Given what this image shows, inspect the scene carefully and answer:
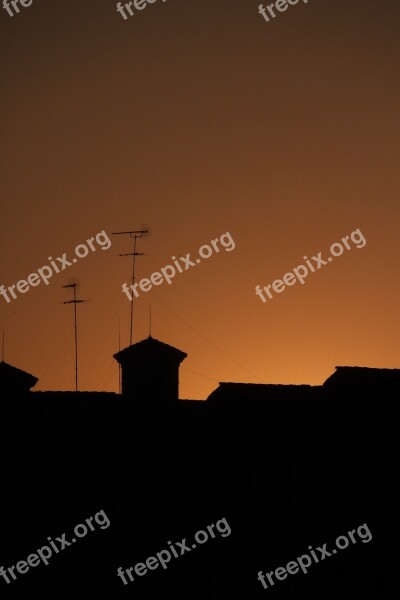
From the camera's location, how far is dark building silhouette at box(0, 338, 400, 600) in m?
38.9

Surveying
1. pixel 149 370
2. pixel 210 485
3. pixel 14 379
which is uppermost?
pixel 14 379

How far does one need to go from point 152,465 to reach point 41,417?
4.82 metres

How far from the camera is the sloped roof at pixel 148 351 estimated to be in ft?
157

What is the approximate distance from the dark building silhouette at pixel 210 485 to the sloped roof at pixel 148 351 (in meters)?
3.43

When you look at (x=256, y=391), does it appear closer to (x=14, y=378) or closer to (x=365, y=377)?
(x=365, y=377)

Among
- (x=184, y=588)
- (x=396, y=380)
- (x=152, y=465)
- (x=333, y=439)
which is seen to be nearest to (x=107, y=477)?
(x=152, y=465)

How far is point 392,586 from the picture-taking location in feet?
128

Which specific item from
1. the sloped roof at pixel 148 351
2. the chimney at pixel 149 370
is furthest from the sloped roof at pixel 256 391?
the sloped roof at pixel 148 351

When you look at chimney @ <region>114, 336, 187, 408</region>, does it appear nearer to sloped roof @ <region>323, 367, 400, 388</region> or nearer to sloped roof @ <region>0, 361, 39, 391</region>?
sloped roof @ <region>0, 361, 39, 391</region>

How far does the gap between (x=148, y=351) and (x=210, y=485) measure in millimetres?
8488

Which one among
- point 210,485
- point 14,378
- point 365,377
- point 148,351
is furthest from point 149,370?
point 365,377

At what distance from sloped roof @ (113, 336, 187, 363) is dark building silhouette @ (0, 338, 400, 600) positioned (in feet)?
11.2

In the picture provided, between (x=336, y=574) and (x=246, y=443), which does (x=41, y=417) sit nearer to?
(x=246, y=443)

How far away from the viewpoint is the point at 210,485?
4100 centimetres
